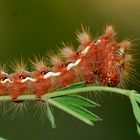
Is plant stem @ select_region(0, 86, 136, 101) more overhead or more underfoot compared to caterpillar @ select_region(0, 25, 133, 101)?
more underfoot

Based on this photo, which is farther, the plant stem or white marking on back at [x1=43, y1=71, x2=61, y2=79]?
white marking on back at [x1=43, y1=71, x2=61, y2=79]

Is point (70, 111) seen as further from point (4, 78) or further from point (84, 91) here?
point (4, 78)

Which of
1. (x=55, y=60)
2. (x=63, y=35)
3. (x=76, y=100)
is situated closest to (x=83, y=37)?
(x=55, y=60)

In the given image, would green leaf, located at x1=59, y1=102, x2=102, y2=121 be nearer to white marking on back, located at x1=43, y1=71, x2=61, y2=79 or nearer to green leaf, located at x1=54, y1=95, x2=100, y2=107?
green leaf, located at x1=54, y1=95, x2=100, y2=107

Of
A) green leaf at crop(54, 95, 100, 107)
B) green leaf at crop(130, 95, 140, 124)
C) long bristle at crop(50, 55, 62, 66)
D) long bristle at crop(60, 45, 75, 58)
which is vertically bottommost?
green leaf at crop(130, 95, 140, 124)

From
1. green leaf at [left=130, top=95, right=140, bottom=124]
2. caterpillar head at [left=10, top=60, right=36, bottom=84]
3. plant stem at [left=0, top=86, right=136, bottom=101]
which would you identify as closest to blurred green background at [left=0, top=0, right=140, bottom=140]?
caterpillar head at [left=10, top=60, right=36, bottom=84]

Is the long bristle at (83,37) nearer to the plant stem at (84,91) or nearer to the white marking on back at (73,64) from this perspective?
the white marking on back at (73,64)
